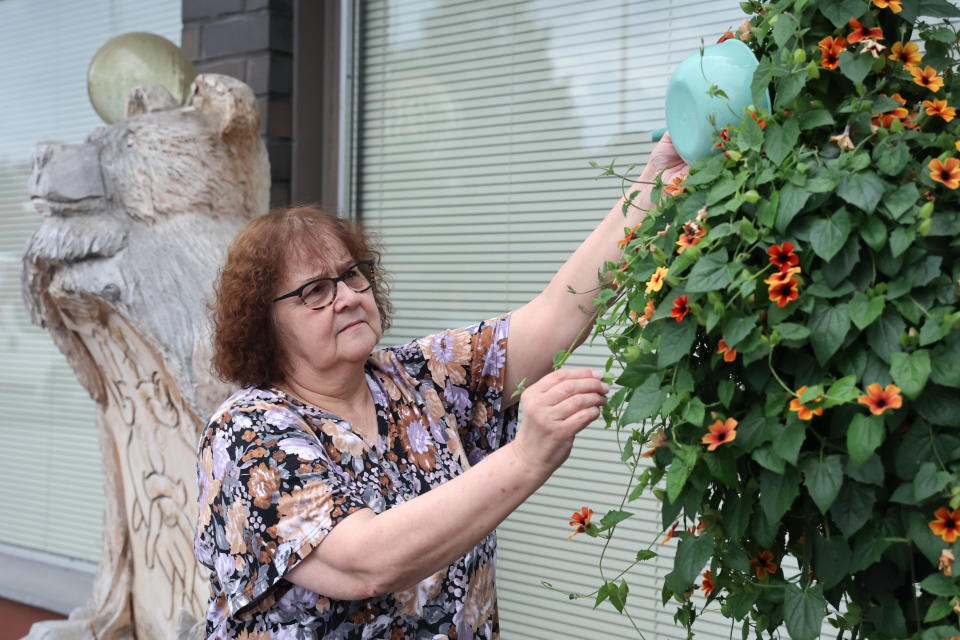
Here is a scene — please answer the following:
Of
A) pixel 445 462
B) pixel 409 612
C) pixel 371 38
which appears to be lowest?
pixel 409 612

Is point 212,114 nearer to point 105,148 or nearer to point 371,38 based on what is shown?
point 105,148

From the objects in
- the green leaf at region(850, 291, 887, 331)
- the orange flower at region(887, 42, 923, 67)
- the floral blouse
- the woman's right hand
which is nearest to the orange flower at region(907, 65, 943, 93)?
the orange flower at region(887, 42, 923, 67)

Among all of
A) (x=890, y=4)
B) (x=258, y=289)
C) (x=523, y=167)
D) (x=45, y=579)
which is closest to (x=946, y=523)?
(x=890, y=4)

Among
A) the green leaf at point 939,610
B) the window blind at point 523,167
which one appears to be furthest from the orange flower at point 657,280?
the window blind at point 523,167

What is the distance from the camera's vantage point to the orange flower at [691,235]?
0.93m

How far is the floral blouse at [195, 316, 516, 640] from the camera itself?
1.28 meters

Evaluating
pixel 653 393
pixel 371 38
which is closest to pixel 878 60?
pixel 653 393

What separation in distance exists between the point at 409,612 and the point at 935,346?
32.0 inches

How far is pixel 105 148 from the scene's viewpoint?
7.25 ft

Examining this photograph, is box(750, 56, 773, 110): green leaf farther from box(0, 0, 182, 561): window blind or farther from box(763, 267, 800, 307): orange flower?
box(0, 0, 182, 561): window blind

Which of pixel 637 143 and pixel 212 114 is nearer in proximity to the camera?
pixel 212 114

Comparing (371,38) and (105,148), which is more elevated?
(371,38)

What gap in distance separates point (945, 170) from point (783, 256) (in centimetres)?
15

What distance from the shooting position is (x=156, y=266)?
2162 millimetres
